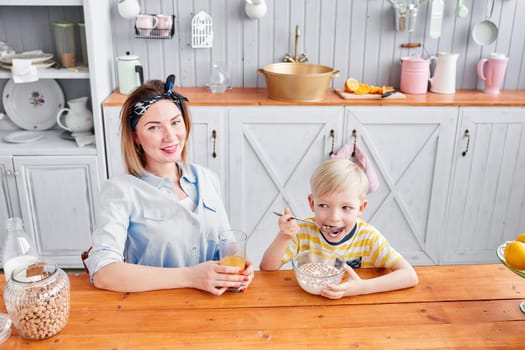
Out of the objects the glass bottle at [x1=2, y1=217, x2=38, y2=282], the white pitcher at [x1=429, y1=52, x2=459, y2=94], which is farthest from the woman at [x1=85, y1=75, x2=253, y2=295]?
the white pitcher at [x1=429, y1=52, x2=459, y2=94]

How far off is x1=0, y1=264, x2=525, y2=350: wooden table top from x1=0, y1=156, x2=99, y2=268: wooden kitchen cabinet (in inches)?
57.8

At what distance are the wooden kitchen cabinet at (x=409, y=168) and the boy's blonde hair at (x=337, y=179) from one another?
131cm

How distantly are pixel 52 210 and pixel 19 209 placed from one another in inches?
6.9

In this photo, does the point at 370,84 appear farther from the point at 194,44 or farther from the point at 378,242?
the point at 378,242

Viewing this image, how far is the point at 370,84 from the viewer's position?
3.17m

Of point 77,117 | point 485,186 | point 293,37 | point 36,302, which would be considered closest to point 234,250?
point 36,302

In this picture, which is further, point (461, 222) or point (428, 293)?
Result: point (461, 222)

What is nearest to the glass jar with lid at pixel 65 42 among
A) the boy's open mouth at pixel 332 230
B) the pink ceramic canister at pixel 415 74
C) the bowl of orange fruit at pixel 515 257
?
the pink ceramic canister at pixel 415 74

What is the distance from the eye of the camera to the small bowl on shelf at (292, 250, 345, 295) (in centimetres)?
134

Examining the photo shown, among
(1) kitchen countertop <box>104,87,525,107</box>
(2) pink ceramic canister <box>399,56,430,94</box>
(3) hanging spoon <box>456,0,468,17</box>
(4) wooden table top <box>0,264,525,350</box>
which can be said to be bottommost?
(4) wooden table top <box>0,264,525,350</box>

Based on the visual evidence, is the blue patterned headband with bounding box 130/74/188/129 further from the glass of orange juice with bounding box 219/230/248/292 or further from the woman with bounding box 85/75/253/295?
the glass of orange juice with bounding box 219/230/248/292

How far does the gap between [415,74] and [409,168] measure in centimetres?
54

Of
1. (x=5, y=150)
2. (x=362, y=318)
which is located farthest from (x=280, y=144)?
(x=362, y=318)

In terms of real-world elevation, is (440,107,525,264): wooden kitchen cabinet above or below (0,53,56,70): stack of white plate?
below
